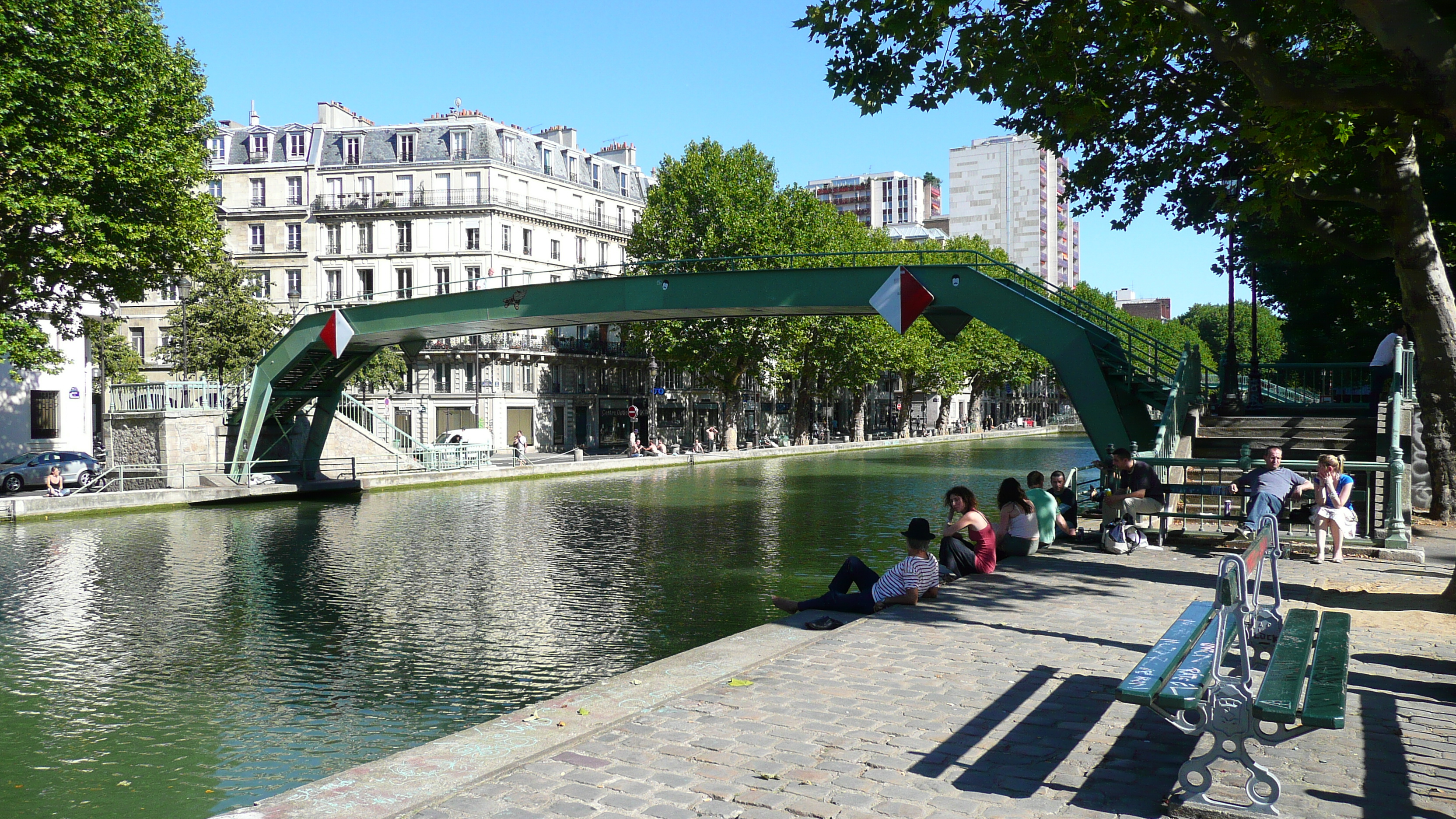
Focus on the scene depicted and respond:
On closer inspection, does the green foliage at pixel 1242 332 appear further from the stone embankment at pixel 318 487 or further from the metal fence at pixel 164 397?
the metal fence at pixel 164 397

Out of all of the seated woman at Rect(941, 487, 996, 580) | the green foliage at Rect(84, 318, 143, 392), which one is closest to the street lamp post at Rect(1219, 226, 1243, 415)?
the seated woman at Rect(941, 487, 996, 580)

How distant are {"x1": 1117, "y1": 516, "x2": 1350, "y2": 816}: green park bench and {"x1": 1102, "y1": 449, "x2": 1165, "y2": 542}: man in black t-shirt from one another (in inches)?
300

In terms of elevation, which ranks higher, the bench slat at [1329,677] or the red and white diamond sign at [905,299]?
the red and white diamond sign at [905,299]

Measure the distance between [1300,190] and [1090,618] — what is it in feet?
20.9

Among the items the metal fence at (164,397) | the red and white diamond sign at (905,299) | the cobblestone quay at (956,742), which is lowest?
the cobblestone quay at (956,742)

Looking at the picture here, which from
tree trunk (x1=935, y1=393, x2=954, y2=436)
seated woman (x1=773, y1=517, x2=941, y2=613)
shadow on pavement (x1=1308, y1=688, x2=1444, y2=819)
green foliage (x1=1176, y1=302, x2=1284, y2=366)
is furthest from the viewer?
green foliage (x1=1176, y1=302, x2=1284, y2=366)

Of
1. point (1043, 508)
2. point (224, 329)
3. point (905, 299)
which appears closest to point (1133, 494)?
point (1043, 508)

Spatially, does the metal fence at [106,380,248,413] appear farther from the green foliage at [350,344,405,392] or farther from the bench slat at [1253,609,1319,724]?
the bench slat at [1253,609,1319,724]

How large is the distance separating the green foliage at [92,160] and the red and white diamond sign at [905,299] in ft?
57.6

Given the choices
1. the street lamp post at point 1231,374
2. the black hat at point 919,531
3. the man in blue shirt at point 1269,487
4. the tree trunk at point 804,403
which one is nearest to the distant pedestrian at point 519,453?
the tree trunk at point 804,403

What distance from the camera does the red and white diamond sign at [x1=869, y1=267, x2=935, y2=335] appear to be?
18109 millimetres

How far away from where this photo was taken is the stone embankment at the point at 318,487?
22.1m

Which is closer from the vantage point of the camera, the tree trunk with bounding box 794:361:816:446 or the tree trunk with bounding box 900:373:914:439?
the tree trunk with bounding box 794:361:816:446

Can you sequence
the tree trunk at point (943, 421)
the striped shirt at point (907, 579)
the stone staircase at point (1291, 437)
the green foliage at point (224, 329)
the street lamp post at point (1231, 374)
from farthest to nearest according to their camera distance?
the tree trunk at point (943, 421) → the green foliage at point (224, 329) → the street lamp post at point (1231, 374) → the stone staircase at point (1291, 437) → the striped shirt at point (907, 579)
